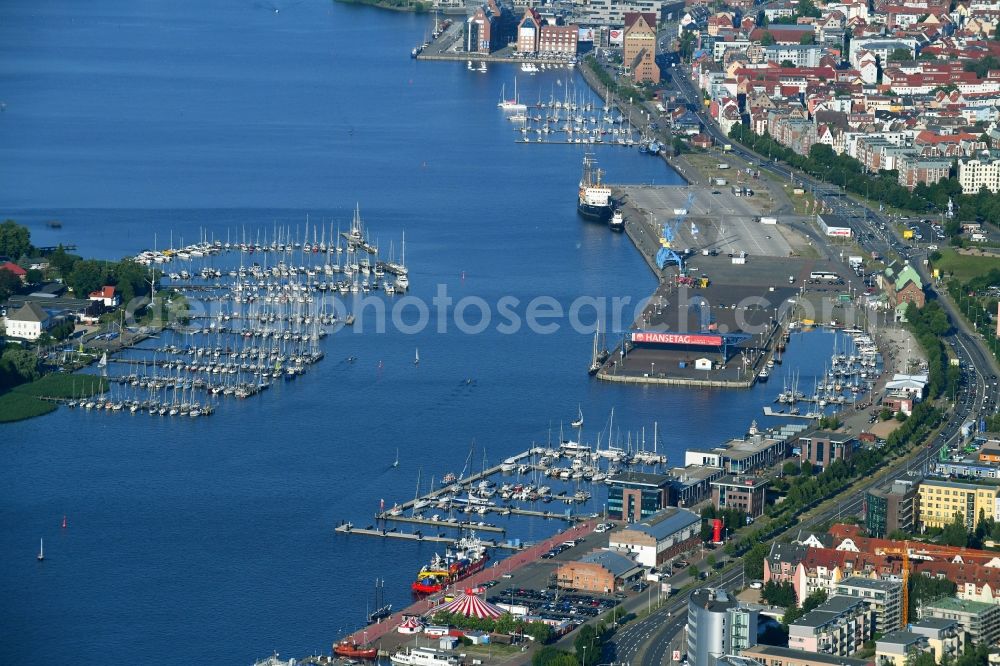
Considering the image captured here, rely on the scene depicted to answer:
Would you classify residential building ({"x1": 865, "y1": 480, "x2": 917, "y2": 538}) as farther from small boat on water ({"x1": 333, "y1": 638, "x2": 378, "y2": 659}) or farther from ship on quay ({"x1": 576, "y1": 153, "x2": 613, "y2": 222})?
ship on quay ({"x1": 576, "y1": 153, "x2": 613, "y2": 222})

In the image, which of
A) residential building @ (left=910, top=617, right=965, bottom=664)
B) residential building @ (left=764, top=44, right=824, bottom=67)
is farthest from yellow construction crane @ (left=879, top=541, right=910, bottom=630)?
residential building @ (left=764, top=44, right=824, bottom=67)

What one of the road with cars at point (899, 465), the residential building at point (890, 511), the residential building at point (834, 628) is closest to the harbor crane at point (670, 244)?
the road with cars at point (899, 465)

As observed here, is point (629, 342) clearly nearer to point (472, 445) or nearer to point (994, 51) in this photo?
point (472, 445)

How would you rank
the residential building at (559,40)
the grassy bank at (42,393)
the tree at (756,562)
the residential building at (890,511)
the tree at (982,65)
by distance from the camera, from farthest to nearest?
the residential building at (559,40), the tree at (982,65), the grassy bank at (42,393), the residential building at (890,511), the tree at (756,562)

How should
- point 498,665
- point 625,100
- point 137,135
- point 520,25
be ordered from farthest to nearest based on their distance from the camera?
point 520,25
point 625,100
point 137,135
point 498,665

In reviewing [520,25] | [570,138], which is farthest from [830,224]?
[520,25]

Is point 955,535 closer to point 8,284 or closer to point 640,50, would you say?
point 8,284

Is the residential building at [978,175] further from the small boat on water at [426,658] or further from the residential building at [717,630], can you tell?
the small boat on water at [426,658]
